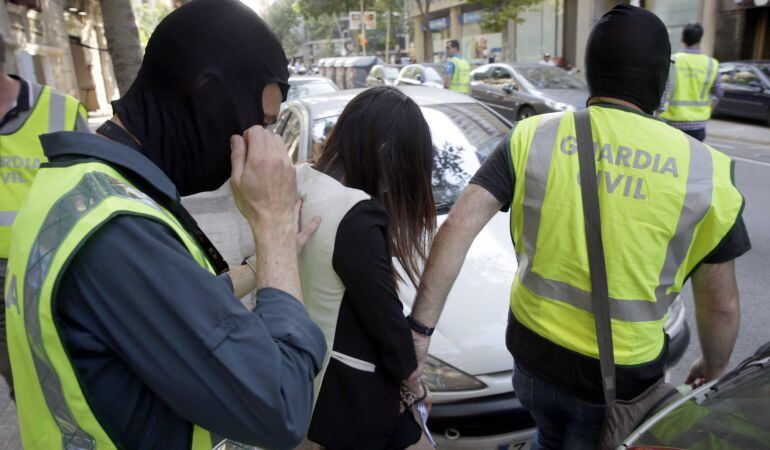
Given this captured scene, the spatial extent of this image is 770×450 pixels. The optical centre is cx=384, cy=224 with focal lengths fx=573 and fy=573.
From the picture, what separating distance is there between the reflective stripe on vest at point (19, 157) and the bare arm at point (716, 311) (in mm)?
2464

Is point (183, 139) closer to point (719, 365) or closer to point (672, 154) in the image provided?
point (672, 154)

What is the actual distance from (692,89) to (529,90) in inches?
254

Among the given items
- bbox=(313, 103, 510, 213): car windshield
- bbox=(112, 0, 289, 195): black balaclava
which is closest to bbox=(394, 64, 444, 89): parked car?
bbox=(313, 103, 510, 213): car windshield

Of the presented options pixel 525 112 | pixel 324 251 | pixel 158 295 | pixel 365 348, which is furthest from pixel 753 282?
pixel 525 112

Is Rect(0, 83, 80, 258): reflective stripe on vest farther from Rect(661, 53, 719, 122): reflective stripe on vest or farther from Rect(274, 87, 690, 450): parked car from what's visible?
Rect(661, 53, 719, 122): reflective stripe on vest

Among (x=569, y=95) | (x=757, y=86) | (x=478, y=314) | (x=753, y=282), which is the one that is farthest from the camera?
(x=757, y=86)

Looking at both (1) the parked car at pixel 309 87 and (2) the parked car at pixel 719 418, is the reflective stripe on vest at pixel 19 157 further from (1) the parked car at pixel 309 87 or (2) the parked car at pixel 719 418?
(1) the parked car at pixel 309 87

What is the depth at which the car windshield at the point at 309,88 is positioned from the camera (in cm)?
945

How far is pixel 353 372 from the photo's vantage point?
1611 millimetres

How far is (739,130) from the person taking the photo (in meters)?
12.3

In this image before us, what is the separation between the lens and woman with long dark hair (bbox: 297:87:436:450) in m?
1.50

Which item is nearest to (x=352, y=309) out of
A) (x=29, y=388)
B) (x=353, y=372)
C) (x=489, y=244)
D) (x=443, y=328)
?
(x=353, y=372)

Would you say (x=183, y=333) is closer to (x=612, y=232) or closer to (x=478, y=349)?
(x=612, y=232)

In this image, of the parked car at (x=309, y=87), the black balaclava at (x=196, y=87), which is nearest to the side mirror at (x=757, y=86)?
the parked car at (x=309, y=87)
